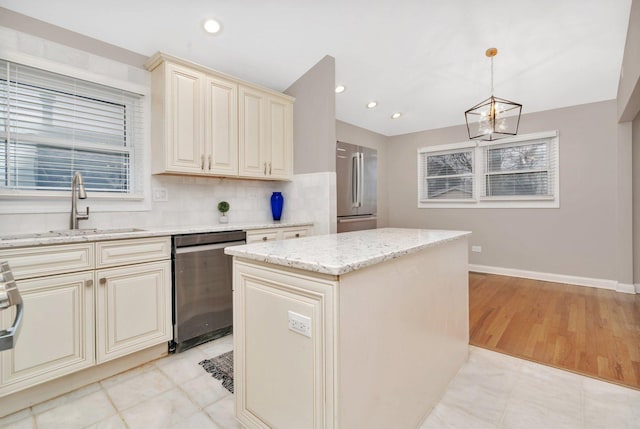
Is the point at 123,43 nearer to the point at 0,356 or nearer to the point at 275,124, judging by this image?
the point at 275,124

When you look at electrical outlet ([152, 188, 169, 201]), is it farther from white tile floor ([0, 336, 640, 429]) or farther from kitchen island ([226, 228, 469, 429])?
kitchen island ([226, 228, 469, 429])

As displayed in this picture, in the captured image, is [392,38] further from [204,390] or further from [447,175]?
[204,390]

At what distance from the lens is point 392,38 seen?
119 inches

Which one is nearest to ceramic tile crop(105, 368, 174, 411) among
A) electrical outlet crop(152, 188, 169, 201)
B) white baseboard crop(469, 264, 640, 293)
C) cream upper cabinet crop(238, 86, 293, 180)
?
electrical outlet crop(152, 188, 169, 201)

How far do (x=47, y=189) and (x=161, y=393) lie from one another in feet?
5.42

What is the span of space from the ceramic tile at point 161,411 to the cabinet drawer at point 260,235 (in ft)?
4.17

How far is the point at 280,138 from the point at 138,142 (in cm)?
137

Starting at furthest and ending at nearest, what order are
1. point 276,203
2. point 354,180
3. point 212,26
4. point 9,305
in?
point 354,180 < point 276,203 < point 212,26 < point 9,305

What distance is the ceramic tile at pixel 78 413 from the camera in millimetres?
1600

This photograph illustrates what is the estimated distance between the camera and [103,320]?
6.40ft

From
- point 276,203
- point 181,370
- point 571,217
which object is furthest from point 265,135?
point 571,217

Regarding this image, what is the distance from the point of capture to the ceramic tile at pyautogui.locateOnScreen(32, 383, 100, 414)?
1.74 meters

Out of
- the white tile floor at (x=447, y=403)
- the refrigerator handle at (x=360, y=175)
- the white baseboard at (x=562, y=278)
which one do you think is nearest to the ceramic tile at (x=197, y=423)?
the white tile floor at (x=447, y=403)

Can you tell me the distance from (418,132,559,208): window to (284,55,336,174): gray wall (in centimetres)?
269
